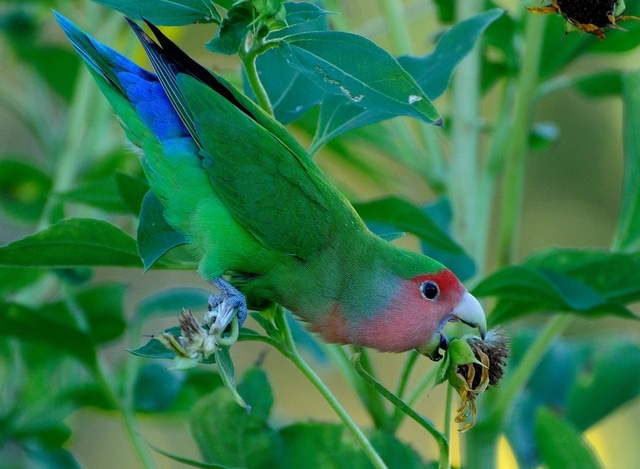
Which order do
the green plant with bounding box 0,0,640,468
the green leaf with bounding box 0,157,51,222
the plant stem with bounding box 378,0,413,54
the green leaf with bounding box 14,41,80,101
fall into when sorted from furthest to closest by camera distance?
the green leaf with bounding box 14,41,80,101 < the green leaf with bounding box 0,157,51,222 < the plant stem with bounding box 378,0,413,54 < the green plant with bounding box 0,0,640,468

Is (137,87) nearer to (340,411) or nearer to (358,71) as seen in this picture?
(358,71)

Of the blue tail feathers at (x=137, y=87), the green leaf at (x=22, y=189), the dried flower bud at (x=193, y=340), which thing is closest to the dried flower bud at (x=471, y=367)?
the dried flower bud at (x=193, y=340)

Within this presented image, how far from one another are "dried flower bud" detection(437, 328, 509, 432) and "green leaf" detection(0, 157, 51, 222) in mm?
1122

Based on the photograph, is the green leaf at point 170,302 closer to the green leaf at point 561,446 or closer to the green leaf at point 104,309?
the green leaf at point 104,309

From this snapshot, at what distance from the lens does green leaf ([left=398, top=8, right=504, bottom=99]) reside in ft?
3.52

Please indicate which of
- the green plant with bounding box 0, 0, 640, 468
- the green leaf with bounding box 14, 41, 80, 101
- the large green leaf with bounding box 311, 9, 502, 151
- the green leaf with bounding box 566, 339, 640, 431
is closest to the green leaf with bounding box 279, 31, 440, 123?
the green plant with bounding box 0, 0, 640, 468

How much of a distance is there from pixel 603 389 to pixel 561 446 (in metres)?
0.28

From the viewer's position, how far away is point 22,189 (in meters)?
1.98

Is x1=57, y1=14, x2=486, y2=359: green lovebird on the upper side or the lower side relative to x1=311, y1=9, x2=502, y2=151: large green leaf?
lower

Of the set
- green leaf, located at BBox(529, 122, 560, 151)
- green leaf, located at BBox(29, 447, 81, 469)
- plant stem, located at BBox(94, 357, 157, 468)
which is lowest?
green leaf, located at BBox(29, 447, 81, 469)

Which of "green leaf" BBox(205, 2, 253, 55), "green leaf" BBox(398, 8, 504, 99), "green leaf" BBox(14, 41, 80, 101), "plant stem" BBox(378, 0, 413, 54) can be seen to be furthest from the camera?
"green leaf" BBox(14, 41, 80, 101)

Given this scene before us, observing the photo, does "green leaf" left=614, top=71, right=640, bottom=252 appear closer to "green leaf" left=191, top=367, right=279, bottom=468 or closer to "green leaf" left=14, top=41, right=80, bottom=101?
"green leaf" left=191, top=367, right=279, bottom=468

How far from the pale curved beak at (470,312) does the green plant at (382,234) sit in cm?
2

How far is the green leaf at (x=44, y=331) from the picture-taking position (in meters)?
1.27
